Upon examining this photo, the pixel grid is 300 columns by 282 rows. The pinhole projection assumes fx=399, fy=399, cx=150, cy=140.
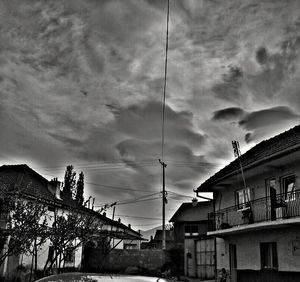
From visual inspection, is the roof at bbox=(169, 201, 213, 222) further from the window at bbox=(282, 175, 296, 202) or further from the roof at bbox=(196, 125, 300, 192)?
the window at bbox=(282, 175, 296, 202)

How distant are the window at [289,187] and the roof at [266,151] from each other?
1432mm

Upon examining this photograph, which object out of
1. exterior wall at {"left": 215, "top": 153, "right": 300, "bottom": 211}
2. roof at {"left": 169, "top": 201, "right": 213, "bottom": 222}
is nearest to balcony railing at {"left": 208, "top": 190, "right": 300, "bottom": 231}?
exterior wall at {"left": 215, "top": 153, "right": 300, "bottom": 211}

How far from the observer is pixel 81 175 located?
49625mm

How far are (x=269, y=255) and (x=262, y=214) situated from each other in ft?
6.43

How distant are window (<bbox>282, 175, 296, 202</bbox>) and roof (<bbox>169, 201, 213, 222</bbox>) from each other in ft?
84.3

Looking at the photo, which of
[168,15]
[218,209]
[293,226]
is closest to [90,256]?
[218,209]

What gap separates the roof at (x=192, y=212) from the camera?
43969 millimetres

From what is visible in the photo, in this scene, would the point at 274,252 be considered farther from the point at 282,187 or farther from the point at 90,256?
the point at 90,256

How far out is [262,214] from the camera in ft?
60.8

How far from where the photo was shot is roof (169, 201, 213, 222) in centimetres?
4397

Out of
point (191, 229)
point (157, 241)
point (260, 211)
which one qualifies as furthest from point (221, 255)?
point (157, 241)

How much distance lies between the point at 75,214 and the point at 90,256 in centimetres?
1619

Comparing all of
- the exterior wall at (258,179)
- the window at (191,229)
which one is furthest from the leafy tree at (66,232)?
the window at (191,229)

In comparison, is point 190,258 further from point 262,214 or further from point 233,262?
point 262,214
